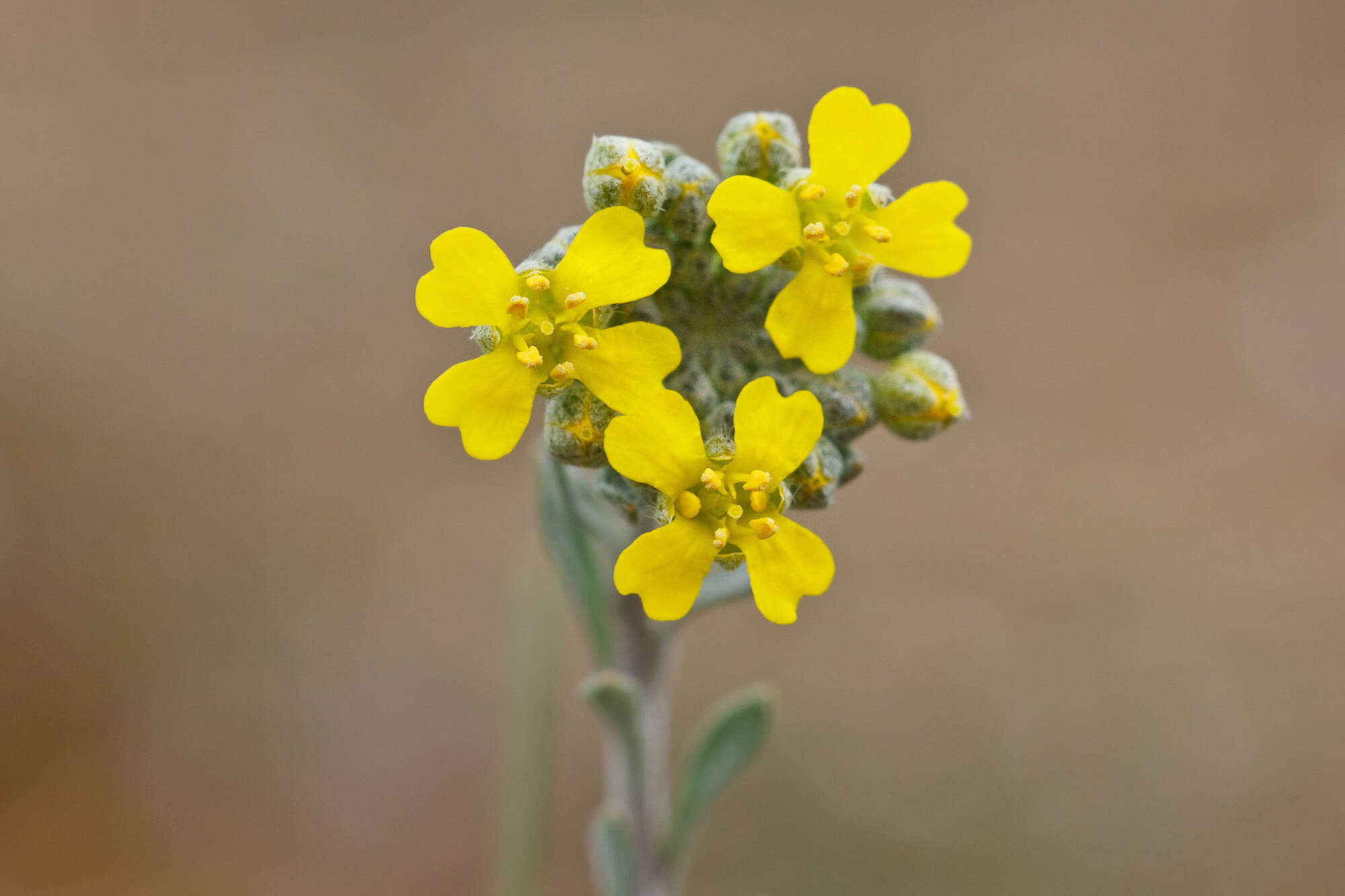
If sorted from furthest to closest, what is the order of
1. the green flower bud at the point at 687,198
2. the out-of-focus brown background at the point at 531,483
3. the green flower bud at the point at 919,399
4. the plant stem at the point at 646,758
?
1. the out-of-focus brown background at the point at 531,483
2. the plant stem at the point at 646,758
3. the green flower bud at the point at 919,399
4. the green flower bud at the point at 687,198

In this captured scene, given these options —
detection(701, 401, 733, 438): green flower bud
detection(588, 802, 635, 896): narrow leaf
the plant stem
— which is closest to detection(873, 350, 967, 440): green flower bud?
detection(701, 401, 733, 438): green flower bud

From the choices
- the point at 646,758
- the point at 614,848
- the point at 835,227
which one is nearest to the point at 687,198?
the point at 835,227

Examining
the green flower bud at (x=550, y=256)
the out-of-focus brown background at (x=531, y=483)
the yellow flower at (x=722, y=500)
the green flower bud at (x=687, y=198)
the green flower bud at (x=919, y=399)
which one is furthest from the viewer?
the out-of-focus brown background at (x=531, y=483)

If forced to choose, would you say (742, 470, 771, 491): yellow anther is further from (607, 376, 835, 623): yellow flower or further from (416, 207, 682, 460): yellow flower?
(416, 207, 682, 460): yellow flower

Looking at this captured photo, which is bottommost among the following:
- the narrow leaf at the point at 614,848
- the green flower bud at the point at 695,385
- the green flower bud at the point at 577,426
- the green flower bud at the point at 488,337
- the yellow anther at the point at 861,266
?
the narrow leaf at the point at 614,848

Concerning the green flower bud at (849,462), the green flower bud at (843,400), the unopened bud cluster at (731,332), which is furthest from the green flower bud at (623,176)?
the green flower bud at (849,462)

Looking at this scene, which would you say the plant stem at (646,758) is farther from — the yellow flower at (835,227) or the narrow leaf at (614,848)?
the yellow flower at (835,227)
